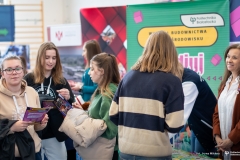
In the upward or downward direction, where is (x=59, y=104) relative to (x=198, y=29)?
downward

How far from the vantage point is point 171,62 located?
219 centimetres

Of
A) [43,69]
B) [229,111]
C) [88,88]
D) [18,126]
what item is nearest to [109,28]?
[88,88]

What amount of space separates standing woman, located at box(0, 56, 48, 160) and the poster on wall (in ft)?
7.93

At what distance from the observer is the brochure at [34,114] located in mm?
2461

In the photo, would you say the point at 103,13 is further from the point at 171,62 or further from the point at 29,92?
the point at 171,62

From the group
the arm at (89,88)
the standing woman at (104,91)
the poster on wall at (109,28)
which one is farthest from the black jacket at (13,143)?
the poster on wall at (109,28)

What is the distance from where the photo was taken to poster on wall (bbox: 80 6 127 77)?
16.5 feet

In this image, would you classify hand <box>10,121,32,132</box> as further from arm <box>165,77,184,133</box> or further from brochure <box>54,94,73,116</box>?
arm <box>165,77,184,133</box>

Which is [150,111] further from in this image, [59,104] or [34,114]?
[59,104]

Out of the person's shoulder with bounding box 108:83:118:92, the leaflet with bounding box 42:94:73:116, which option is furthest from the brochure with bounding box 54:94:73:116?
the person's shoulder with bounding box 108:83:118:92

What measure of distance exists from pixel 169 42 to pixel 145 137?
0.58m

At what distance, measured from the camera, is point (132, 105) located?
221cm

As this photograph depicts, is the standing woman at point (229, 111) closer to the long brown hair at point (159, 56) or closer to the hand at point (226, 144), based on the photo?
the hand at point (226, 144)

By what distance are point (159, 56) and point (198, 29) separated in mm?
2277
